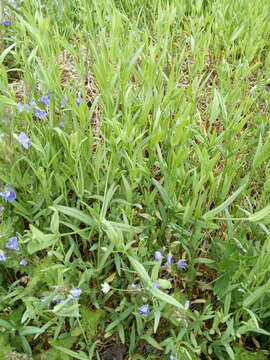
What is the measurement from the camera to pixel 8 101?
1335 millimetres

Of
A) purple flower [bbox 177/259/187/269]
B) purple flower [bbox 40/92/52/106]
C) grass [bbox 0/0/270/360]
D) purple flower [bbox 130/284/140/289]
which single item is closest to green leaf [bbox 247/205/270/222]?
grass [bbox 0/0/270/360]

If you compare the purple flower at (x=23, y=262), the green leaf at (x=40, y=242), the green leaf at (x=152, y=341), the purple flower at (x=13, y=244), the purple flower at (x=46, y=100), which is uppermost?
the purple flower at (x=46, y=100)

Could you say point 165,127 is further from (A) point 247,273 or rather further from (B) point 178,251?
(A) point 247,273

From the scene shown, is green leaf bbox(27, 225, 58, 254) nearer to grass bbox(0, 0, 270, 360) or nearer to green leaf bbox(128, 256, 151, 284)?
grass bbox(0, 0, 270, 360)

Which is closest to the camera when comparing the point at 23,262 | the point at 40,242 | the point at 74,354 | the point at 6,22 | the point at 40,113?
the point at 40,242

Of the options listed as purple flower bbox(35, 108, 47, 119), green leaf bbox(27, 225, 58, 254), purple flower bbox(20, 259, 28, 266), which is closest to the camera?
green leaf bbox(27, 225, 58, 254)

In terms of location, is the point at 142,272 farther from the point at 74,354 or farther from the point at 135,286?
the point at 74,354

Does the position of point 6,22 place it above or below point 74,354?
above

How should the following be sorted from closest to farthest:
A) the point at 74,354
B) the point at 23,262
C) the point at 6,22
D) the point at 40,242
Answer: the point at 40,242 → the point at 74,354 → the point at 23,262 → the point at 6,22

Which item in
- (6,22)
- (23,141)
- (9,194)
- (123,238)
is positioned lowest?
(123,238)

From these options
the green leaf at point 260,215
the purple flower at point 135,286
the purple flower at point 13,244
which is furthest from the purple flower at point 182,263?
the purple flower at point 13,244

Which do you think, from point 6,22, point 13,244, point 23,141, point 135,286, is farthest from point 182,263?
point 6,22

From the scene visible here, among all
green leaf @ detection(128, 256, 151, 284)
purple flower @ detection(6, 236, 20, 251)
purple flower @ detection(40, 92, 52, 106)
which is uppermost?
purple flower @ detection(40, 92, 52, 106)

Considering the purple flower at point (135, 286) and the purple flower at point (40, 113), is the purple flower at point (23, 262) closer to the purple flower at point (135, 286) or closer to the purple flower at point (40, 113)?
the purple flower at point (135, 286)
